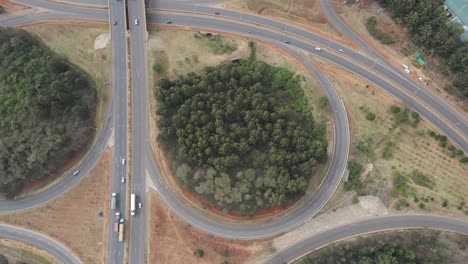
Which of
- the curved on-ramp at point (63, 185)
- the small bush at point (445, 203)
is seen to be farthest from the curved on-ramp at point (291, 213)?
the small bush at point (445, 203)

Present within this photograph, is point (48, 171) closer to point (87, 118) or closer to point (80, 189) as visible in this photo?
point (80, 189)

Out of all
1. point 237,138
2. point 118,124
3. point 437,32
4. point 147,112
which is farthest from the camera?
point 147,112

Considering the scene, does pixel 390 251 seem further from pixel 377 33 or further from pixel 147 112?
pixel 147 112

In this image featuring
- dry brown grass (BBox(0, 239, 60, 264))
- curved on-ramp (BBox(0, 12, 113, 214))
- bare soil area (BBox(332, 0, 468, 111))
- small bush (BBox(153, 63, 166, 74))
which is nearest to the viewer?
dry brown grass (BBox(0, 239, 60, 264))

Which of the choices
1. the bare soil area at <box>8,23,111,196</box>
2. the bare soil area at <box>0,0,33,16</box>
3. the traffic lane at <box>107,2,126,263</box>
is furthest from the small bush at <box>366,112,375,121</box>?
the bare soil area at <box>0,0,33,16</box>

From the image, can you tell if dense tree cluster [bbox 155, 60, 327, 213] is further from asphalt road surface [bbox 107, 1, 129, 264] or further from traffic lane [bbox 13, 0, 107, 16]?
traffic lane [bbox 13, 0, 107, 16]

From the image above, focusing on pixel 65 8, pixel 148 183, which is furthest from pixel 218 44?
pixel 65 8

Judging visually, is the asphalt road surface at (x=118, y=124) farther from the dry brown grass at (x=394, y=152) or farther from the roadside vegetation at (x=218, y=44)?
the dry brown grass at (x=394, y=152)
